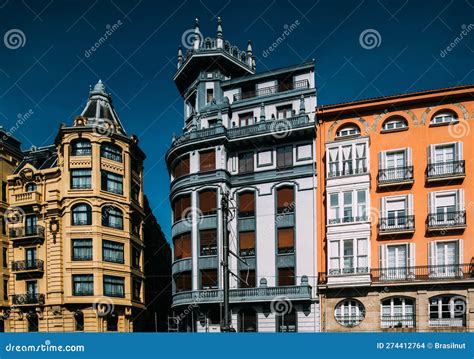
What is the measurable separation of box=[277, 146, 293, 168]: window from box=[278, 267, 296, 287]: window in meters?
1.28

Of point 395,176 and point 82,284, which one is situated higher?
point 395,176

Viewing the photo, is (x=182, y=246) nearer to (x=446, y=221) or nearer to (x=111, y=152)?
(x=111, y=152)

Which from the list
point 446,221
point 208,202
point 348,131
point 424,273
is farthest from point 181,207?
point 446,221

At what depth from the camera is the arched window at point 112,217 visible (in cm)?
589

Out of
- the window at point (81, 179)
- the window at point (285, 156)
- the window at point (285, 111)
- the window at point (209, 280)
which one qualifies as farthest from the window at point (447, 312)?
the window at point (81, 179)

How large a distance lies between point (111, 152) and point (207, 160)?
1247 mm

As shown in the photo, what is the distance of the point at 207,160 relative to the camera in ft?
19.2

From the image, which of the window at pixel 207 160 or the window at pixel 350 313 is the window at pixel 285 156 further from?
→ the window at pixel 350 313

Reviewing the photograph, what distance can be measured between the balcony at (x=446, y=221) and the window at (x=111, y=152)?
3878 mm
